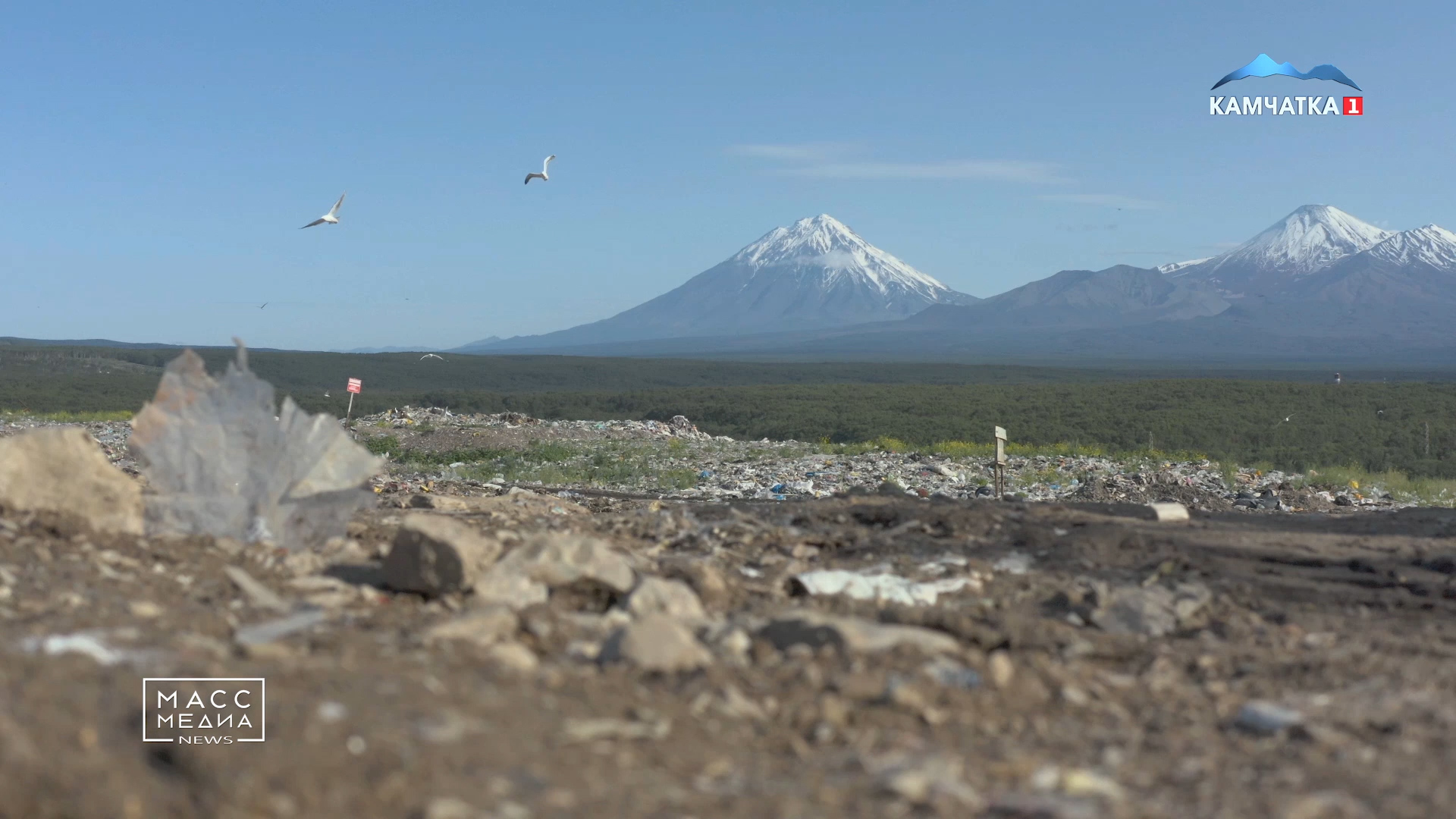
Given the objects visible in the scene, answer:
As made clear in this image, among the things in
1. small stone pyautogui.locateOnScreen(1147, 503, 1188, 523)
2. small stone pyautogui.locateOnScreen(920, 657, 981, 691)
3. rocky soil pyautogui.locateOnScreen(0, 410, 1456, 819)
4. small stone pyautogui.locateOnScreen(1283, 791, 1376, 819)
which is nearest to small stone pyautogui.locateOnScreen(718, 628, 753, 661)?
rocky soil pyautogui.locateOnScreen(0, 410, 1456, 819)

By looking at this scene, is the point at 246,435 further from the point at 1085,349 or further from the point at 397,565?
the point at 1085,349

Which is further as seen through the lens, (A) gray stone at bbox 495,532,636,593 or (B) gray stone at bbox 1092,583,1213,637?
(B) gray stone at bbox 1092,583,1213,637

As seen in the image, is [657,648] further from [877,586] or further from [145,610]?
[877,586]

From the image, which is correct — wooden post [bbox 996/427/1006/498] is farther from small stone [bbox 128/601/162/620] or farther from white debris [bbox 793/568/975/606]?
small stone [bbox 128/601/162/620]

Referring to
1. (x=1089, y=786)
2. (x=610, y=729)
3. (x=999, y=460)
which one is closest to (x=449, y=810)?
(x=610, y=729)

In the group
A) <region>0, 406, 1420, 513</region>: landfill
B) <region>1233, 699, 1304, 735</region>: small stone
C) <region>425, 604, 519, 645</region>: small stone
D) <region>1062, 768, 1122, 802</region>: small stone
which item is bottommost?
<region>0, 406, 1420, 513</region>: landfill

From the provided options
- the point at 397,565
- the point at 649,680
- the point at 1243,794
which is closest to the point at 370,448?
the point at 397,565

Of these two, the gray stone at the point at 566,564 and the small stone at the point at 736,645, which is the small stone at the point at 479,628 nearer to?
the gray stone at the point at 566,564
